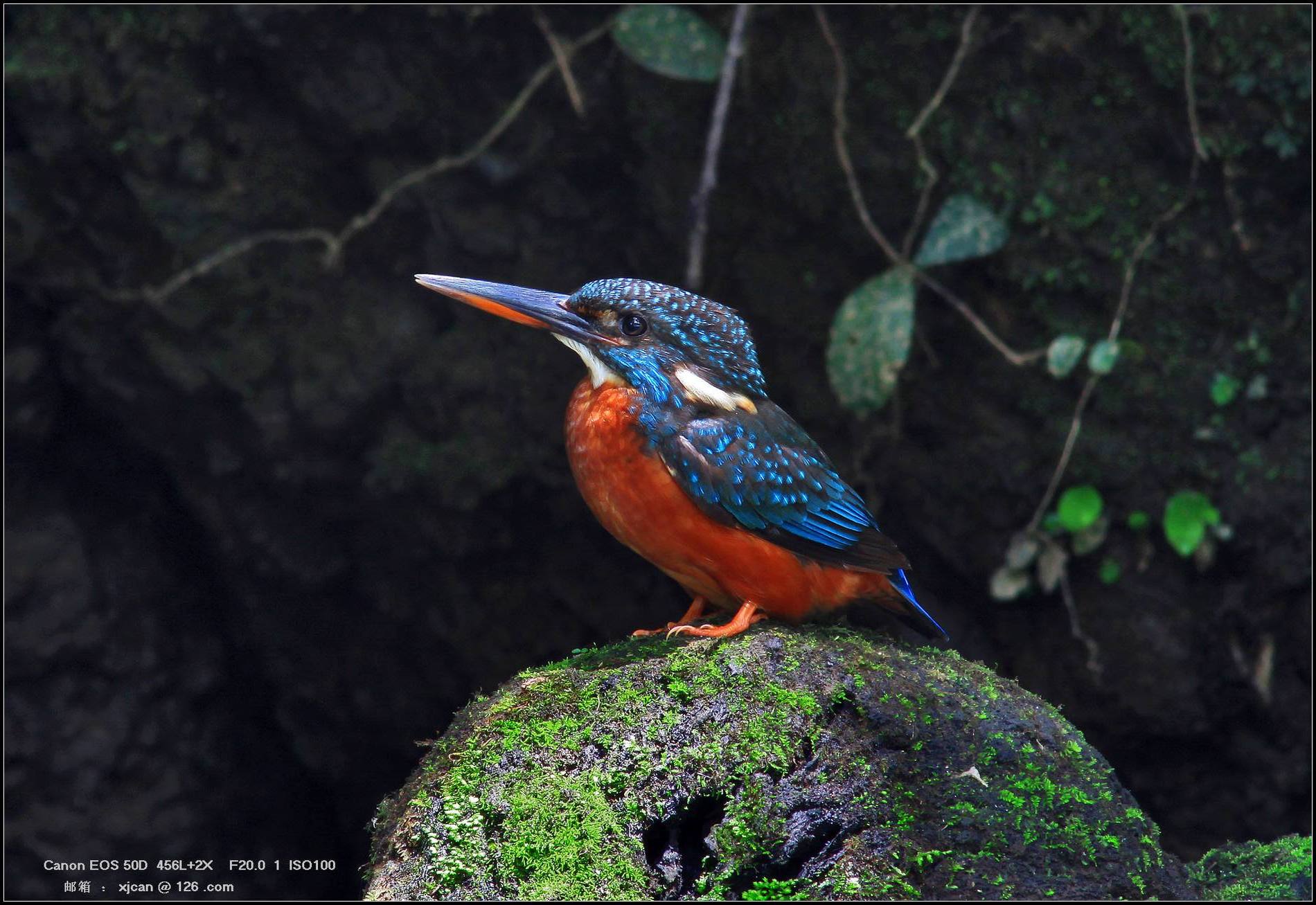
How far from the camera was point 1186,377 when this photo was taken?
398 centimetres

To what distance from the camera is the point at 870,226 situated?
3.95 meters

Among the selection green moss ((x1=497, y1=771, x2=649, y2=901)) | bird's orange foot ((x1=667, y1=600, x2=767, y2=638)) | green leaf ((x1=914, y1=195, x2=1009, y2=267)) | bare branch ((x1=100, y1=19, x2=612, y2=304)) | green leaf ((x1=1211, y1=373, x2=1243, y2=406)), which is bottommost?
green moss ((x1=497, y1=771, x2=649, y2=901))

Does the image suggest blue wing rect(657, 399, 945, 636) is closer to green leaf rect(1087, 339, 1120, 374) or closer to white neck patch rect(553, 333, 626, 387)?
white neck patch rect(553, 333, 626, 387)

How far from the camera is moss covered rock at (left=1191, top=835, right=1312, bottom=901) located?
2107 mm

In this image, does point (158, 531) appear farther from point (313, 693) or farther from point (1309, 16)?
point (1309, 16)

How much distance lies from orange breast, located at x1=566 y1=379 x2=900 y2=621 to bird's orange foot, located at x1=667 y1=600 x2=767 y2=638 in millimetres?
47

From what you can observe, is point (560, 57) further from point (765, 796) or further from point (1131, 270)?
point (765, 796)

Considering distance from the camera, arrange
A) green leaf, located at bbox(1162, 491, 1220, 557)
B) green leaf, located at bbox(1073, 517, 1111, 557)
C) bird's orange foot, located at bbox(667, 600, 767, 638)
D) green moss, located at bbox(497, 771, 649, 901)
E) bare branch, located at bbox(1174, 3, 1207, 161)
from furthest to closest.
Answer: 1. green leaf, located at bbox(1073, 517, 1111, 557)
2. green leaf, located at bbox(1162, 491, 1220, 557)
3. bare branch, located at bbox(1174, 3, 1207, 161)
4. bird's orange foot, located at bbox(667, 600, 767, 638)
5. green moss, located at bbox(497, 771, 649, 901)

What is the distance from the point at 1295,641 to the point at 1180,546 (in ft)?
2.06

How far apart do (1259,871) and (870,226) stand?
241 centimetres

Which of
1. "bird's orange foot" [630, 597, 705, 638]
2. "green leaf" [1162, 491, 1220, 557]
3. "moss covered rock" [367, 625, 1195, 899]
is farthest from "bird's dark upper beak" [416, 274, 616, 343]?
"green leaf" [1162, 491, 1220, 557]

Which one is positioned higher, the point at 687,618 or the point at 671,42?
the point at 671,42

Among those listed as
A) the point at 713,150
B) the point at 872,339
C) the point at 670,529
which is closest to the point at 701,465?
the point at 670,529

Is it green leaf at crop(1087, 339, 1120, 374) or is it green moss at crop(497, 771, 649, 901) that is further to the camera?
green leaf at crop(1087, 339, 1120, 374)
